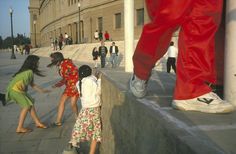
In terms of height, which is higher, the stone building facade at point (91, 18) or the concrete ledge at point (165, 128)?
the stone building facade at point (91, 18)

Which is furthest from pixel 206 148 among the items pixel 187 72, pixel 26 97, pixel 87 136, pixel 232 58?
pixel 26 97

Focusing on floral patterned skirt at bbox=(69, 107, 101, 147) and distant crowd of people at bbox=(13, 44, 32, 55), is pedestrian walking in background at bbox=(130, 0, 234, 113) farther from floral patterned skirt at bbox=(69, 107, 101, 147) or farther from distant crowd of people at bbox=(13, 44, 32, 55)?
distant crowd of people at bbox=(13, 44, 32, 55)

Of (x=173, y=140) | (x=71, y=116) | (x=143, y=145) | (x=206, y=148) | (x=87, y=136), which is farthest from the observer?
(x=71, y=116)

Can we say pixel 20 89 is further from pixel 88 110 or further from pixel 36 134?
pixel 88 110

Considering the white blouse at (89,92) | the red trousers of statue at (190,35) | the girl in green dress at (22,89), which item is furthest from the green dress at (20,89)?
the red trousers of statue at (190,35)

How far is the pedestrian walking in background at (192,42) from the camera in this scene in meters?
2.71

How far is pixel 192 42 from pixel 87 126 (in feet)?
9.82

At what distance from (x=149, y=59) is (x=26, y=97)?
185 inches

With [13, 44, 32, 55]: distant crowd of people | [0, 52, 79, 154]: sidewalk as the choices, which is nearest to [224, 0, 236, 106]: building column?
[0, 52, 79, 154]: sidewalk

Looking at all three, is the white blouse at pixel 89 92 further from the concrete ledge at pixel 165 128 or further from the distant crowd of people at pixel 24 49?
the distant crowd of people at pixel 24 49

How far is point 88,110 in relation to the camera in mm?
5410

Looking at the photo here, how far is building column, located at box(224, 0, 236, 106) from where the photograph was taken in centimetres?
311

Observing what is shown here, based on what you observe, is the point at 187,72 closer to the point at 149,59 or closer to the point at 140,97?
the point at 149,59

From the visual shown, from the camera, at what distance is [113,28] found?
4706 centimetres
